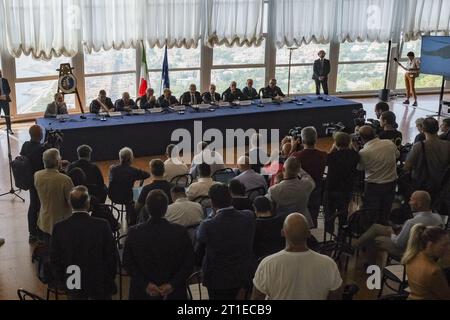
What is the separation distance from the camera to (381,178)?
6.58 metres

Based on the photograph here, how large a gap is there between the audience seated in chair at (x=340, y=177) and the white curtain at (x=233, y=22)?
28.8 feet

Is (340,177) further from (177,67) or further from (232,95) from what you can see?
(177,67)

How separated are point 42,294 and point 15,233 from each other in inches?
71.6

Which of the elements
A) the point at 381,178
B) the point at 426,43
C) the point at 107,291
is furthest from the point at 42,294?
the point at 426,43

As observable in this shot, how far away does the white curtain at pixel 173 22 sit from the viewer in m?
13.9

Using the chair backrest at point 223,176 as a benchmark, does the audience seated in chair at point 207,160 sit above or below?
above

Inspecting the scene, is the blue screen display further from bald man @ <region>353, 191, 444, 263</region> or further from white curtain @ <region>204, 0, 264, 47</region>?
bald man @ <region>353, 191, 444, 263</region>

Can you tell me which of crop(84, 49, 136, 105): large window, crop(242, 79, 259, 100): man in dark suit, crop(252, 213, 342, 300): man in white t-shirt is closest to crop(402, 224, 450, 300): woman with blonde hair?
crop(252, 213, 342, 300): man in white t-shirt

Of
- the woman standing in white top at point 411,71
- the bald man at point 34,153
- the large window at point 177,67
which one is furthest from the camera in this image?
the woman standing in white top at point 411,71

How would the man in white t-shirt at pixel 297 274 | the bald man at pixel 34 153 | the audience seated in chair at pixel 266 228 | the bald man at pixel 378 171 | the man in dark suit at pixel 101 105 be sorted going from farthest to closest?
the man in dark suit at pixel 101 105
the bald man at pixel 34 153
the bald man at pixel 378 171
the audience seated in chair at pixel 266 228
the man in white t-shirt at pixel 297 274

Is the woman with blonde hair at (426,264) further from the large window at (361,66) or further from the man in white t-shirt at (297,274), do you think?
the large window at (361,66)

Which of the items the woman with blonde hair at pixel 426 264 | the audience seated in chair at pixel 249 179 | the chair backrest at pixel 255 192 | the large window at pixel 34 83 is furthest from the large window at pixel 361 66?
the woman with blonde hair at pixel 426 264

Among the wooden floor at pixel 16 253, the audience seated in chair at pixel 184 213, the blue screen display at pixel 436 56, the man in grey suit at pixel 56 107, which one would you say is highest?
the blue screen display at pixel 436 56
